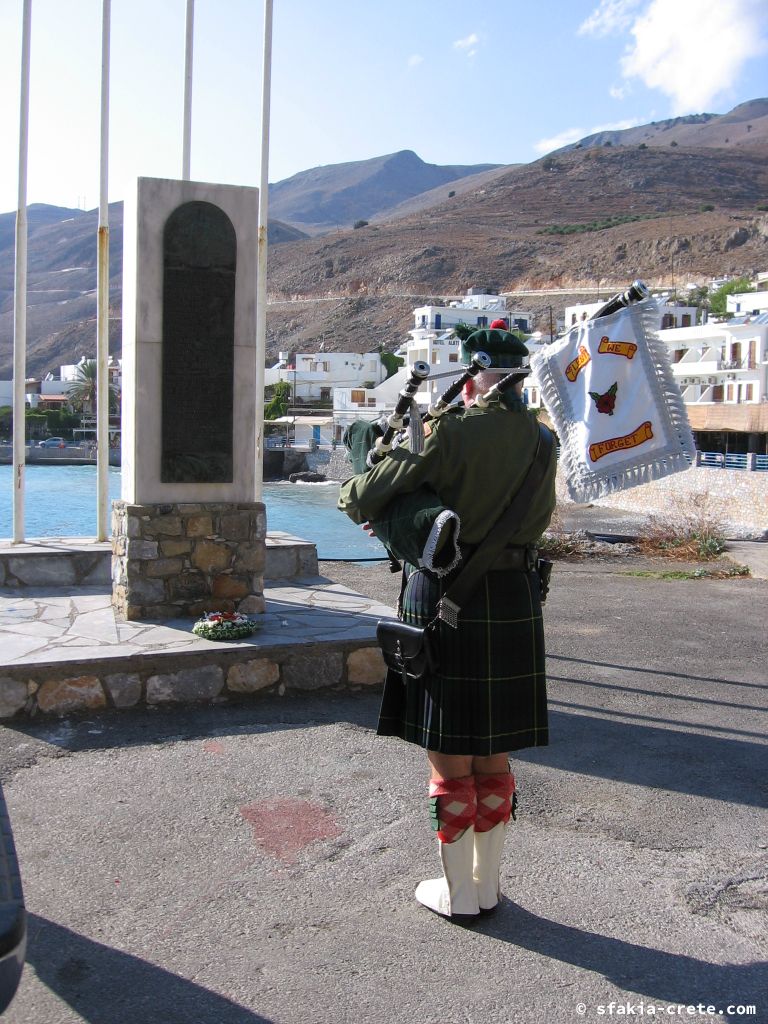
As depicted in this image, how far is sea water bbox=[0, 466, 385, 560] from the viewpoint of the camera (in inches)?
1038

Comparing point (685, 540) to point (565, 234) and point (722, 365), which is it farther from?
point (565, 234)

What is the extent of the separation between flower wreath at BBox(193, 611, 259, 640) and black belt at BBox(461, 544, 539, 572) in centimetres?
284

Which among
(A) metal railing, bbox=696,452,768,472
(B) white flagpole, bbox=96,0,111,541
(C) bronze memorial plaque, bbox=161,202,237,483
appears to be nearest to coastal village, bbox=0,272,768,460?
(A) metal railing, bbox=696,452,768,472

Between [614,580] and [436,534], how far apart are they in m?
8.40

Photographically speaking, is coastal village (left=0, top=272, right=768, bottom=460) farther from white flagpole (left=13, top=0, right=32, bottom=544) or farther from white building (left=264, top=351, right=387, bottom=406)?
white flagpole (left=13, top=0, right=32, bottom=544)

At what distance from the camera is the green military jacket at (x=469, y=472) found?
295cm

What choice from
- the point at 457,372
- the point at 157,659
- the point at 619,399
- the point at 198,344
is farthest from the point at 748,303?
the point at 457,372

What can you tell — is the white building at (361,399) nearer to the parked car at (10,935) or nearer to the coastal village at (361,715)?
the coastal village at (361,715)

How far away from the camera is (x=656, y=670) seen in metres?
6.45

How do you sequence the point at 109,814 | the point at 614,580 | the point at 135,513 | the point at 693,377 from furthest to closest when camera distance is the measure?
the point at 693,377 → the point at 614,580 → the point at 135,513 → the point at 109,814

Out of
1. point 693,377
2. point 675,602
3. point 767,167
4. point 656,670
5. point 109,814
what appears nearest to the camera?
point 109,814

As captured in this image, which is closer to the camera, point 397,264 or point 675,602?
point 675,602

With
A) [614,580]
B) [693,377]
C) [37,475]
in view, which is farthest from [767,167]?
[614,580]

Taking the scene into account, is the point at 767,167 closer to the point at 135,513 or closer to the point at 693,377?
the point at 693,377
